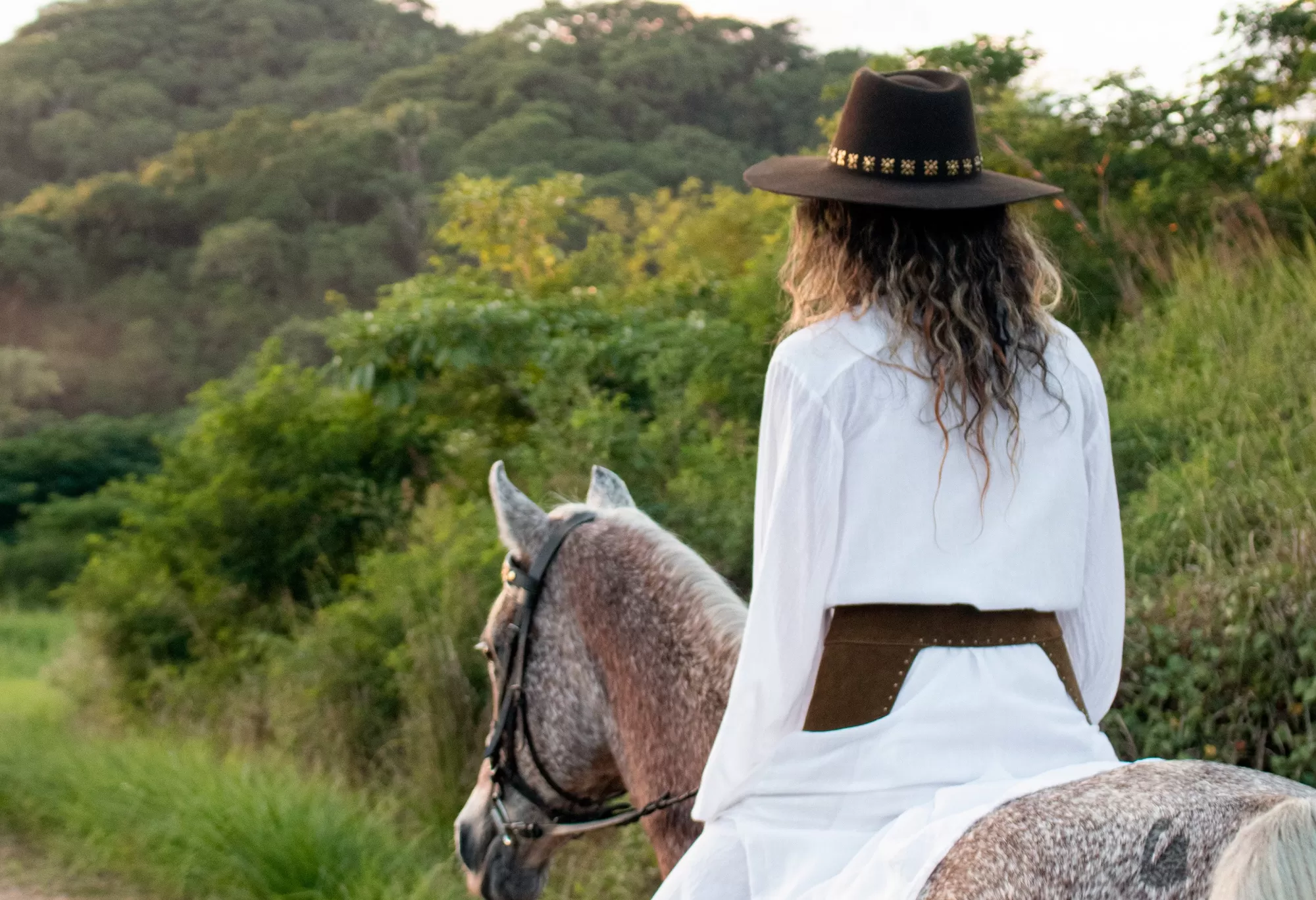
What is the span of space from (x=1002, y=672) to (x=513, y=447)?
257 inches

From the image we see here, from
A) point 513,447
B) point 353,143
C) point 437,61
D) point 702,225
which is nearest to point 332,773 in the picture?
point 513,447

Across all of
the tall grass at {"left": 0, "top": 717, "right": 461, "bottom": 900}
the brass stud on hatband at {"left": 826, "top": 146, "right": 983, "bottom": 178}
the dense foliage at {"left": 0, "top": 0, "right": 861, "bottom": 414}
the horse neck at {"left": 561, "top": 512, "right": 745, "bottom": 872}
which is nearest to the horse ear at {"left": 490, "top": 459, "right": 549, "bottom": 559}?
the horse neck at {"left": 561, "top": 512, "right": 745, "bottom": 872}

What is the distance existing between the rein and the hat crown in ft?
3.53

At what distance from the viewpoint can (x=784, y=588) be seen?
180 centimetres

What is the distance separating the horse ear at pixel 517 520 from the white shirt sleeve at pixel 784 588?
0.89m

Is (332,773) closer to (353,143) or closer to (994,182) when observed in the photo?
(994,182)

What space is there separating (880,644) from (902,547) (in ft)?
0.47

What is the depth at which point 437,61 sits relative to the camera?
36.0m

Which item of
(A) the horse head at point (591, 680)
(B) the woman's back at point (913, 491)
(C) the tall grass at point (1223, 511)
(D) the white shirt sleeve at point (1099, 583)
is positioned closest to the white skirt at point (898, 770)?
(B) the woman's back at point (913, 491)

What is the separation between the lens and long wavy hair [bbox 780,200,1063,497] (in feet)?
5.85

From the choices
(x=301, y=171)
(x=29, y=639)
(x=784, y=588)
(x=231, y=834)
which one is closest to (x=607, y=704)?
(x=784, y=588)

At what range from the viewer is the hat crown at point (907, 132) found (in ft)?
6.23

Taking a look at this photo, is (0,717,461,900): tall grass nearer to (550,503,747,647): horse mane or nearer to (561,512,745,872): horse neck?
(561,512,745,872): horse neck

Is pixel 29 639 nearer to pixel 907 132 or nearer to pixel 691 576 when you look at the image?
pixel 691 576
